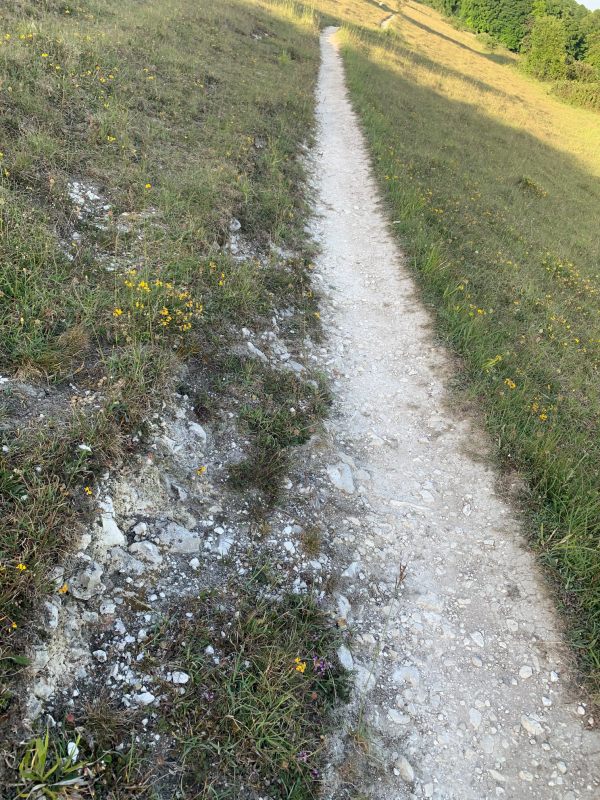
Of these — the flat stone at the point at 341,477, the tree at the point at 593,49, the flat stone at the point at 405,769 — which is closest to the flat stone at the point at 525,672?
the flat stone at the point at 405,769

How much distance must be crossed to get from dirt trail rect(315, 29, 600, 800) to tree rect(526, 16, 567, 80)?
55173mm

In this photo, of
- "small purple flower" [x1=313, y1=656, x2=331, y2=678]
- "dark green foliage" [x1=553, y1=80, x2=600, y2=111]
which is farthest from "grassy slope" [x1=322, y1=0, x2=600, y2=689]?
"dark green foliage" [x1=553, y1=80, x2=600, y2=111]

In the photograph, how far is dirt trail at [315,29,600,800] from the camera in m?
4.09

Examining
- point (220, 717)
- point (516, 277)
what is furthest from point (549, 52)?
point (220, 717)

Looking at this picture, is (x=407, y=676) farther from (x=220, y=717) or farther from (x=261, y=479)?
(x=261, y=479)

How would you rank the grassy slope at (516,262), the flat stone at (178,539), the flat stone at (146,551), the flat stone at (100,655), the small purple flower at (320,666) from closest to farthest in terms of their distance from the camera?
the flat stone at (100,655)
the small purple flower at (320,666)
the flat stone at (146,551)
the flat stone at (178,539)
the grassy slope at (516,262)

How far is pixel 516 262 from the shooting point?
12852mm

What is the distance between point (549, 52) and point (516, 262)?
169 feet

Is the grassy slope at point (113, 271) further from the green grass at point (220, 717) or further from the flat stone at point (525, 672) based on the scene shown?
the flat stone at point (525, 672)

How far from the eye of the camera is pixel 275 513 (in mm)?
5406

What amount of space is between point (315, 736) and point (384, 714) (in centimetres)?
73

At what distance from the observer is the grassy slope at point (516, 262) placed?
5.94 metres

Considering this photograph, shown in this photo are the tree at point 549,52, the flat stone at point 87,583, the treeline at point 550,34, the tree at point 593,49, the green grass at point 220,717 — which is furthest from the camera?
the tree at point 593,49

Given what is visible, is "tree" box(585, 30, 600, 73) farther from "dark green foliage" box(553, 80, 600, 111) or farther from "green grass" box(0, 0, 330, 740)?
"green grass" box(0, 0, 330, 740)
